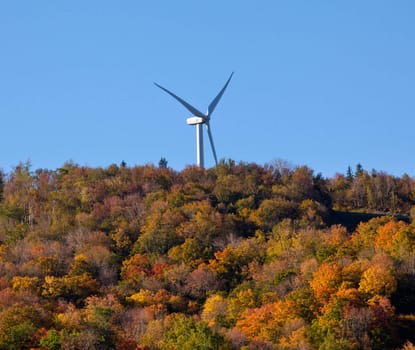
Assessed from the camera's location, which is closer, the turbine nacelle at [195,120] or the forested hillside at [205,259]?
the forested hillside at [205,259]

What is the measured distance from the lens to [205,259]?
11000cm

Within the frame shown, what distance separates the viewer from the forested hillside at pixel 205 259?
7544cm

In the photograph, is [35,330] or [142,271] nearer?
[35,330]

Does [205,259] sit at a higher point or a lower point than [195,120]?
lower

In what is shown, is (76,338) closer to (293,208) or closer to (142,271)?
(142,271)

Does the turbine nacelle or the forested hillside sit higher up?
the turbine nacelle

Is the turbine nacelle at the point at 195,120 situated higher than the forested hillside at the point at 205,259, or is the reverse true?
the turbine nacelle at the point at 195,120

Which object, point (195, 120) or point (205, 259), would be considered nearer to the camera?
point (205, 259)

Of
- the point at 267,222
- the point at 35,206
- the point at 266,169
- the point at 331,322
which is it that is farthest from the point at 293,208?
the point at 331,322

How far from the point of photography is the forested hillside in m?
75.4

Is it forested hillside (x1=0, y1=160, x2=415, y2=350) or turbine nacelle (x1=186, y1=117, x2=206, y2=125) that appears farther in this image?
turbine nacelle (x1=186, y1=117, x2=206, y2=125)

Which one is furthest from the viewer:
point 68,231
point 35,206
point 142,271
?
point 35,206

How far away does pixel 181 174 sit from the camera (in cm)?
14112

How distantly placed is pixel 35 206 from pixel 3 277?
33533mm
